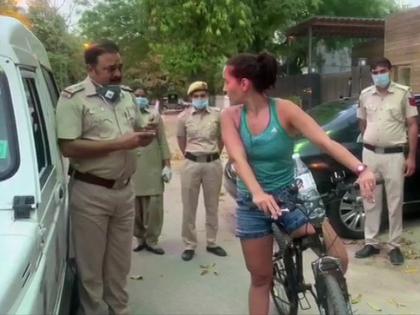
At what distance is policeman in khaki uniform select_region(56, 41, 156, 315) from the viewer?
12.2 feet

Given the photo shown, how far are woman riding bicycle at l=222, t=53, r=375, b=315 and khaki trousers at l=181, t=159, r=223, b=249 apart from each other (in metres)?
2.68

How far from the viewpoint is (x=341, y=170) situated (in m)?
6.55

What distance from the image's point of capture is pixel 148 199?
636 cm

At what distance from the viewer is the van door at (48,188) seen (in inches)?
114

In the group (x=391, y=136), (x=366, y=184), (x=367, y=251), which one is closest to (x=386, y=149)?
(x=391, y=136)

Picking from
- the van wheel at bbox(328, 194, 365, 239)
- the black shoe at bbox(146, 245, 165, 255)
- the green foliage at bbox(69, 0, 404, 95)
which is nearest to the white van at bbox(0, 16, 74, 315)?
the black shoe at bbox(146, 245, 165, 255)

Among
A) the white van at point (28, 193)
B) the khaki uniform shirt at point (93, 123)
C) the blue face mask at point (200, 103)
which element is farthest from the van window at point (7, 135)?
the blue face mask at point (200, 103)

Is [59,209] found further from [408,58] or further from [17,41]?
[408,58]

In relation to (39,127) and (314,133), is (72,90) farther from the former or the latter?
(314,133)

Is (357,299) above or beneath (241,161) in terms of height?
beneath

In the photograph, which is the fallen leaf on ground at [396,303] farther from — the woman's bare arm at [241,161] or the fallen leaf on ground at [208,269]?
the woman's bare arm at [241,161]

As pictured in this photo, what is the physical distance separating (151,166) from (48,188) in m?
3.01

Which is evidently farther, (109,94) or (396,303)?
(396,303)

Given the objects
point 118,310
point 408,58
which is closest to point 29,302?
point 118,310
